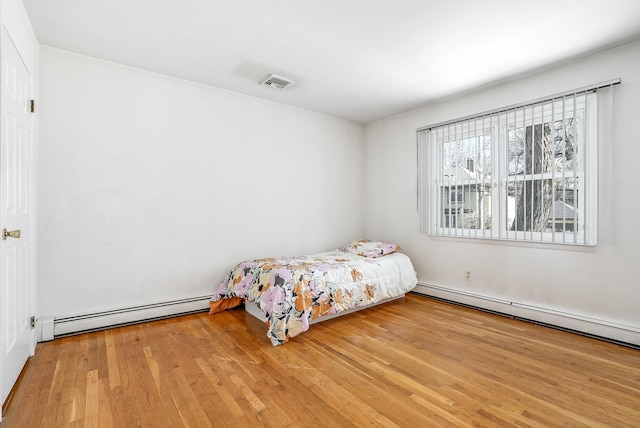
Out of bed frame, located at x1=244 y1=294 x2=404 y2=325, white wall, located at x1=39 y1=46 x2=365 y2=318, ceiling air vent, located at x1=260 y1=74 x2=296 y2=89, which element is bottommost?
bed frame, located at x1=244 y1=294 x2=404 y2=325

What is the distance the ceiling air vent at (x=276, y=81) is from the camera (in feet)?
10.7

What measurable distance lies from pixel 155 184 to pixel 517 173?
3764mm

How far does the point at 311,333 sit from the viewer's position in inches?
115

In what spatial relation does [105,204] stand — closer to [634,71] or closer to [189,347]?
[189,347]

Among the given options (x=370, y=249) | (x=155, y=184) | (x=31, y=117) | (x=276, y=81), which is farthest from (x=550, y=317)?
(x=31, y=117)

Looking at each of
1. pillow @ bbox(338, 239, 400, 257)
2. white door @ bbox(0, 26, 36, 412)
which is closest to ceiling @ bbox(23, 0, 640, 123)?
white door @ bbox(0, 26, 36, 412)

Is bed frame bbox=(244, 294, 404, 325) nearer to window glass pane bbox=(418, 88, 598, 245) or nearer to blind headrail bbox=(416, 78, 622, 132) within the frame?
window glass pane bbox=(418, 88, 598, 245)

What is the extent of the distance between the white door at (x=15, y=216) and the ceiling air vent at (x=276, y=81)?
193 cm

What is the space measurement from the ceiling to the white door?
643mm

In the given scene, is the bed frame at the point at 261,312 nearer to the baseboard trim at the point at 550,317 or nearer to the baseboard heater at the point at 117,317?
the baseboard heater at the point at 117,317

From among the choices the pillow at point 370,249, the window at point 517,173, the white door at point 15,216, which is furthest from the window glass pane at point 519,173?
the white door at point 15,216

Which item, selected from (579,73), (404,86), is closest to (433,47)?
(404,86)

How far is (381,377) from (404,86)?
9.80 ft

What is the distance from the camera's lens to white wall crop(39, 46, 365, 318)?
2764 mm
